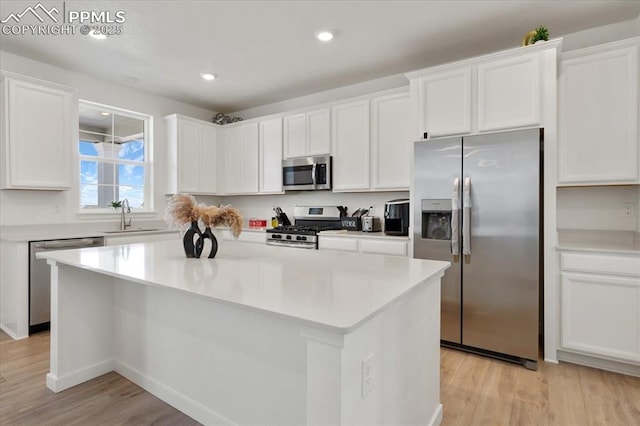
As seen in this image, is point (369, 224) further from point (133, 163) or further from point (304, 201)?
point (133, 163)

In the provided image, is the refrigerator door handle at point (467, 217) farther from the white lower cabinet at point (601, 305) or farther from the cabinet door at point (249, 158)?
the cabinet door at point (249, 158)

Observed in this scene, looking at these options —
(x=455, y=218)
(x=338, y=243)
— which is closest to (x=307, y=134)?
(x=338, y=243)

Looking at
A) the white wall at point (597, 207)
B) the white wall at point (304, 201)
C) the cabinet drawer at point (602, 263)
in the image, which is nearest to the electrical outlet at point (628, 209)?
the white wall at point (597, 207)

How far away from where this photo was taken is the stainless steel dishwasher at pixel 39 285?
3.15 meters

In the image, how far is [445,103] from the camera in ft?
10.0

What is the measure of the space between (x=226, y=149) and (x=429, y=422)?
14.7 feet

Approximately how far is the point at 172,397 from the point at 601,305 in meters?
2.97

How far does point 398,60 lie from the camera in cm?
364

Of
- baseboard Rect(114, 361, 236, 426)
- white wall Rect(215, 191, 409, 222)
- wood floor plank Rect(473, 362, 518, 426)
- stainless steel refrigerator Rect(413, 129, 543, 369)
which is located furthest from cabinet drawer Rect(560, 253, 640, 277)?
baseboard Rect(114, 361, 236, 426)

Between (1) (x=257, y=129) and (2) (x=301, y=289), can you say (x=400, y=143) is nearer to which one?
(1) (x=257, y=129)

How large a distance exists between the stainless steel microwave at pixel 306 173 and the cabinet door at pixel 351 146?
11 cm

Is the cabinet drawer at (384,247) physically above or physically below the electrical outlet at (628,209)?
below

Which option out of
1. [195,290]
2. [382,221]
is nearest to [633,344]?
[382,221]

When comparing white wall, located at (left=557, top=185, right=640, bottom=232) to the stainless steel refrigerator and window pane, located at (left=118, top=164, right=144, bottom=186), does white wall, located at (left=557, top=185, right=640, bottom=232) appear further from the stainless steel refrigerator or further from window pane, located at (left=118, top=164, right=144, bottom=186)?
window pane, located at (left=118, top=164, right=144, bottom=186)
